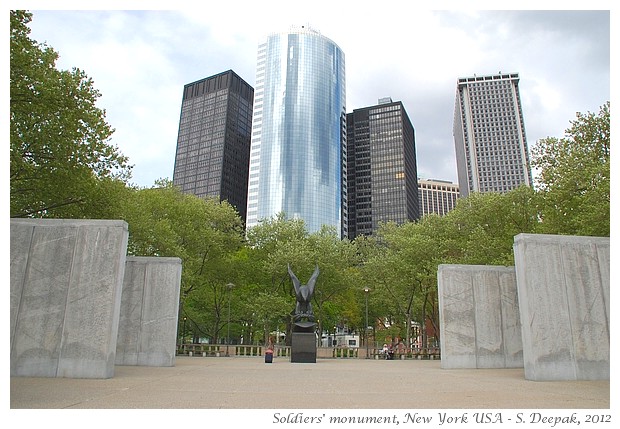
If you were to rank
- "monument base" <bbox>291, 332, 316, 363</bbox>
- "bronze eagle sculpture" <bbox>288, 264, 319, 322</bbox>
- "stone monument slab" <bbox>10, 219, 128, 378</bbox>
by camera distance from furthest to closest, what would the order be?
"bronze eagle sculpture" <bbox>288, 264, 319, 322</bbox> < "monument base" <bbox>291, 332, 316, 363</bbox> < "stone monument slab" <bbox>10, 219, 128, 378</bbox>

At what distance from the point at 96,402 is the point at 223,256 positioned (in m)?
31.9

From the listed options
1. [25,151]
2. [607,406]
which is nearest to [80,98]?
[25,151]

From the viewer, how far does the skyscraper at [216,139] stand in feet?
552

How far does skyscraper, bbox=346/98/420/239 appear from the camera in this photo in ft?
547

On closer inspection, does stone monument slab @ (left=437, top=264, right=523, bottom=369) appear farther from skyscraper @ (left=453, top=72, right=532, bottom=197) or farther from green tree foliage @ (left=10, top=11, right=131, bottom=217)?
skyscraper @ (left=453, top=72, right=532, bottom=197)

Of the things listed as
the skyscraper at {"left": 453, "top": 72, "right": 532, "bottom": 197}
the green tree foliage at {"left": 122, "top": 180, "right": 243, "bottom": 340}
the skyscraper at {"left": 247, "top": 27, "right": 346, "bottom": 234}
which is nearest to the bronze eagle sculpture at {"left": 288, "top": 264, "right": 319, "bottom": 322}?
the green tree foliage at {"left": 122, "top": 180, "right": 243, "bottom": 340}

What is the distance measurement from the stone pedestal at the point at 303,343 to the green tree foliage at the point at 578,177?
13.8m

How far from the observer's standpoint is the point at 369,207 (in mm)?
169500

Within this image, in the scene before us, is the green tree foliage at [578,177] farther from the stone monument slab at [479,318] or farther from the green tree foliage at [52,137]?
the green tree foliage at [52,137]

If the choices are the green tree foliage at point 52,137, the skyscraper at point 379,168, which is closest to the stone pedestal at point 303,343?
the green tree foliage at point 52,137

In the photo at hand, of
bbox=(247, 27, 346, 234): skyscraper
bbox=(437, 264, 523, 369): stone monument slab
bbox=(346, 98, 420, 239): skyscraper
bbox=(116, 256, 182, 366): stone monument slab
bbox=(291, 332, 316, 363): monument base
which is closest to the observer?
bbox=(116, 256, 182, 366): stone monument slab

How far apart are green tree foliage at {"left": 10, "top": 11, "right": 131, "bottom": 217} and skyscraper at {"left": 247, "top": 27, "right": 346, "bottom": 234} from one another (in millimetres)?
108739

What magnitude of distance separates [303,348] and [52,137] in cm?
1594
